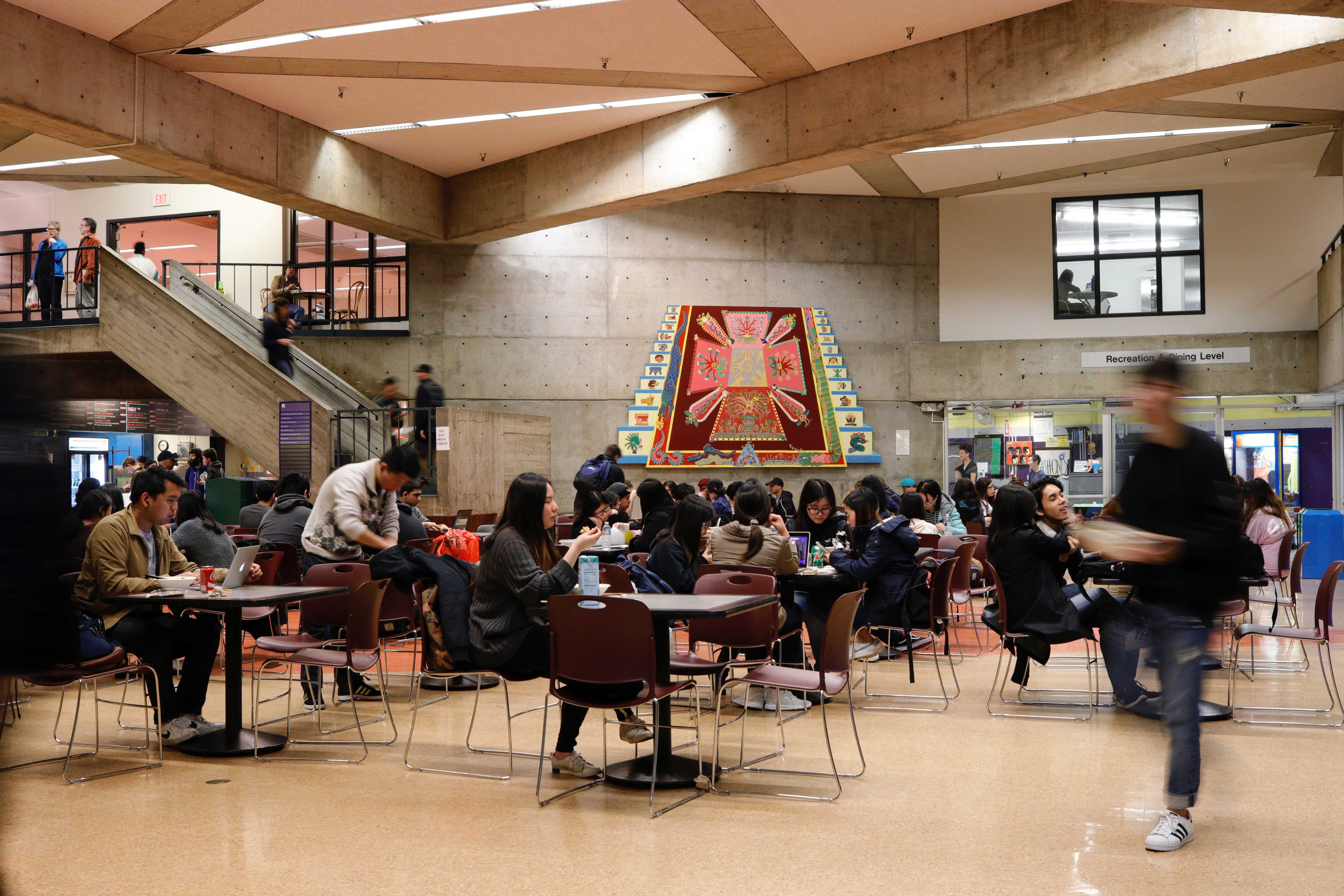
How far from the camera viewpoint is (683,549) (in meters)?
5.92

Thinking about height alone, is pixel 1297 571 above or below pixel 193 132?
below

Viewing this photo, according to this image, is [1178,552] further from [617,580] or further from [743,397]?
[743,397]

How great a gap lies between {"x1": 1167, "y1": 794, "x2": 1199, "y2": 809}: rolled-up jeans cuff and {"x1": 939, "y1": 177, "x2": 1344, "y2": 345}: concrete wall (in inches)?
484

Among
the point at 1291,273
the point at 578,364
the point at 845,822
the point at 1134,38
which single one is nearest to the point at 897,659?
the point at 845,822

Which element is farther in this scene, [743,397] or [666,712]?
[743,397]

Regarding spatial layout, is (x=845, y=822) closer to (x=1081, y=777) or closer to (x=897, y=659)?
(x=1081, y=777)

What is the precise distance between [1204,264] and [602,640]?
1363cm

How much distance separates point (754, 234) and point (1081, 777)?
37.4 ft

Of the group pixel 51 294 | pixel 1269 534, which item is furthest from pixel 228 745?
pixel 51 294

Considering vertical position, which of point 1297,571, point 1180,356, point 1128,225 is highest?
point 1128,225

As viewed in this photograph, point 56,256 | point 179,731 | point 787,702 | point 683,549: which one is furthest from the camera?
point 56,256

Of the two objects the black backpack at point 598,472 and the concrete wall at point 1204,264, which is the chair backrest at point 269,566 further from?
the concrete wall at point 1204,264

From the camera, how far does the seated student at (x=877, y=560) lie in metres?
6.13

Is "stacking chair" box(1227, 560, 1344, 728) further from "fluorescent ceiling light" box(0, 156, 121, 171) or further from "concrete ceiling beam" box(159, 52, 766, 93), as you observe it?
"fluorescent ceiling light" box(0, 156, 121, 171)
